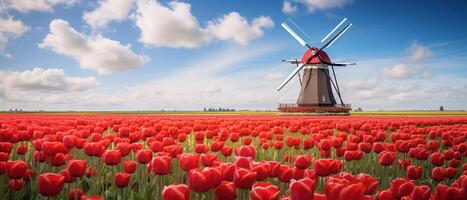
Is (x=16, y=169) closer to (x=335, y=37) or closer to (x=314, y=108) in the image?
(x=314, y=108)

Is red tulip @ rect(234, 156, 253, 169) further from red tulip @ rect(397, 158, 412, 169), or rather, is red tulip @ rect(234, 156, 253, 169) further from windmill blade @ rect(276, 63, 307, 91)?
windmill blade @ rect(276, 63, 307, 91)

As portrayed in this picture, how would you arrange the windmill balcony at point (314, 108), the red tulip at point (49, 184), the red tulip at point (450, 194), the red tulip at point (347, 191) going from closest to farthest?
1. the red tulip at point (347, 191)
2. the red tulip at point (450, 194)
3. the red tulip at point (49, 184)
4. the windmill balcony at point (314, 108)

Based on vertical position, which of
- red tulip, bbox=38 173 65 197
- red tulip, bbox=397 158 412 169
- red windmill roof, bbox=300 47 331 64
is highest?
red windmill roof, bbox=300 47 331 64

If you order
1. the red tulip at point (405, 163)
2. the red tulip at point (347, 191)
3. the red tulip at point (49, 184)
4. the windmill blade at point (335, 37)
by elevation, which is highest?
the windmill blade at point (335, 37)

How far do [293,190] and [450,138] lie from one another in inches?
315

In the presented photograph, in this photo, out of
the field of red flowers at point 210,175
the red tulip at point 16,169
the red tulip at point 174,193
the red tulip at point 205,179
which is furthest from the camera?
the red tulip at point 16,169

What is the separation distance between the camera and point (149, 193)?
3236mm

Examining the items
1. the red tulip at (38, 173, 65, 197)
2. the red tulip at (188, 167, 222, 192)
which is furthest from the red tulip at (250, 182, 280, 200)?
the red tulip at (38, 173, 65, 197)

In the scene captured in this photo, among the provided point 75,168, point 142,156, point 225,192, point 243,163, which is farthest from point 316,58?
point 225,192

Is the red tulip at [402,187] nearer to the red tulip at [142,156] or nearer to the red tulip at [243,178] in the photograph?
the red tulip at [243,178]

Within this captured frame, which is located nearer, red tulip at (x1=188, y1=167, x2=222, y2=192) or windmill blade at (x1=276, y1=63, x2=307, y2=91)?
red tulip at (x1=188, y1=167, x2=222, y2=192)

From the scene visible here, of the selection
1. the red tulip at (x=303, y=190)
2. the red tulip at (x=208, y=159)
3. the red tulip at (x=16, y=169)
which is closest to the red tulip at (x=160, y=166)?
the red tulip at (x=208, y=159)

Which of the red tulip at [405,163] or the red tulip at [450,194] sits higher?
the red tulip at [450,194]

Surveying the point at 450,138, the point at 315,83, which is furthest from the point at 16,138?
the point at 315,83
